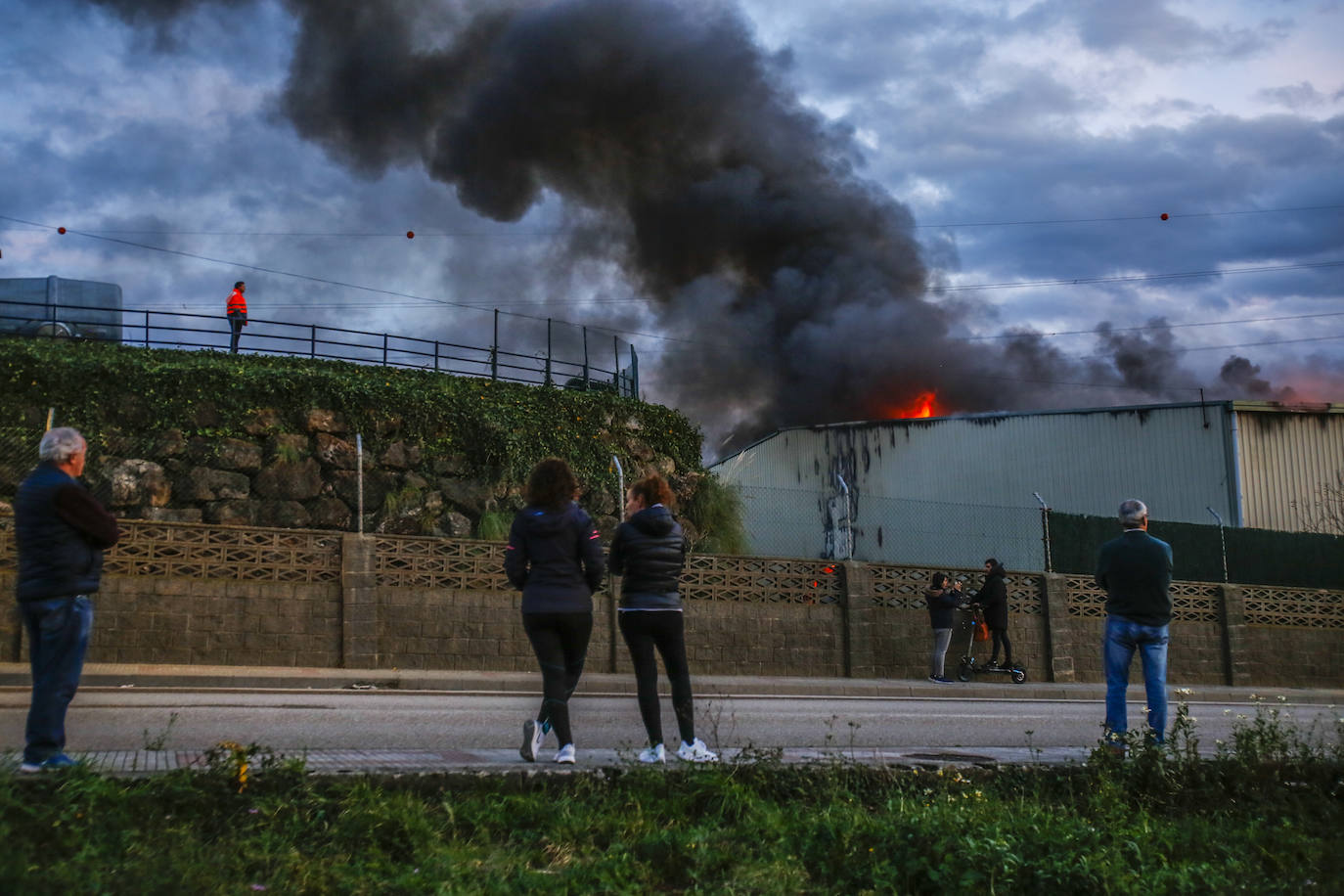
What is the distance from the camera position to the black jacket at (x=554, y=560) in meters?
6.33

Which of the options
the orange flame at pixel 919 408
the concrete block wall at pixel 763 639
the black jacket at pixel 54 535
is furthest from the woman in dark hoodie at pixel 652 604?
the orange flame at pixel 919 408

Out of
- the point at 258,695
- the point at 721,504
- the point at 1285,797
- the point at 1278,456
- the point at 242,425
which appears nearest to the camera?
the point at 1285,797

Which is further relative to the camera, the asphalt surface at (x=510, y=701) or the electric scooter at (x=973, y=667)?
the electric scooter at (x=973, y=667)

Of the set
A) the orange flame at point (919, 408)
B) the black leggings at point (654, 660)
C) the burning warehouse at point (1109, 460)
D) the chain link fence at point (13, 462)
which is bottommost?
the black leggings at point (654, 660)

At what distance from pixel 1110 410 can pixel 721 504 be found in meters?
11.9

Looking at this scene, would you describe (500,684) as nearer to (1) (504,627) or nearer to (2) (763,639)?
(1) (504,627)

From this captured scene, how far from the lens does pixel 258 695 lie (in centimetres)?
1116

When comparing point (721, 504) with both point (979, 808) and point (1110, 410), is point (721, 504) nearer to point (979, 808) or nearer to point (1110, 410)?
point (1110, 410)

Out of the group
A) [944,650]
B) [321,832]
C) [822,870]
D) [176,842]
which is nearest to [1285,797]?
[822,870]

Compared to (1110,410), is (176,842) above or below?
below

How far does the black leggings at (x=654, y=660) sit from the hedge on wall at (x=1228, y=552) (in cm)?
1698

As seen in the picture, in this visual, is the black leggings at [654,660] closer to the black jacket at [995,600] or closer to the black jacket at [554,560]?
the black jacket at [554,560]

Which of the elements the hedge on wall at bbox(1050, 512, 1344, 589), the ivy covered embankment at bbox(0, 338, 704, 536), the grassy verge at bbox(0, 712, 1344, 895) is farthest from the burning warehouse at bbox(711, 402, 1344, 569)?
the grassy verge at bbox(0, 712, 1344, 895)

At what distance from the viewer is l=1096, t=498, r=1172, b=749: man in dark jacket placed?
25.5 ft
